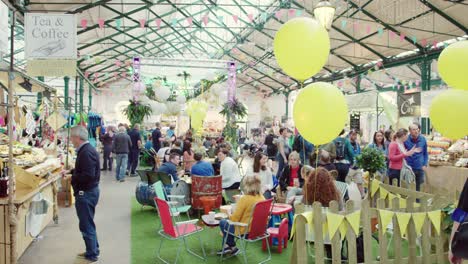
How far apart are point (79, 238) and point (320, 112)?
3616 millimetres

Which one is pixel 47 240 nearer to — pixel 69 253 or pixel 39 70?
pixel 69 253

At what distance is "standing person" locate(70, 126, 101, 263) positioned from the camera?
4.05 metres

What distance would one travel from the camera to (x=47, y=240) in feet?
16.5

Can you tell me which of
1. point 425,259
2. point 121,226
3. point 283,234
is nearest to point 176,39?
point 121,226

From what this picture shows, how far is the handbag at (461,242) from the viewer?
1944mm

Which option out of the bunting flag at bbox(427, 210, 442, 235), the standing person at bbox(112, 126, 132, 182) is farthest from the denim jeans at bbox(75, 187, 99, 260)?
the standing person at bbox(112, 126, 132, 182)

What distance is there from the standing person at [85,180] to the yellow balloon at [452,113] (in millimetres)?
3558

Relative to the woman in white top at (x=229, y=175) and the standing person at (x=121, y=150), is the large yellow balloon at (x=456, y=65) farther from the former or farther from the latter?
the standing person at (x=121, y=150)

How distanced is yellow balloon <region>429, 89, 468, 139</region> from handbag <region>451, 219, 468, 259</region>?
7.07ft

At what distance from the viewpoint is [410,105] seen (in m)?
9.50

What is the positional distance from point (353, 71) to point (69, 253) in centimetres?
1400

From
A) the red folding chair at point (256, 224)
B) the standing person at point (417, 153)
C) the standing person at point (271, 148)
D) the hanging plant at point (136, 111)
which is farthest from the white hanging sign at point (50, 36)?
the standing person at point (271, 148)

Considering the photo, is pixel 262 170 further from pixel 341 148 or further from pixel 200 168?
pixel 341 148

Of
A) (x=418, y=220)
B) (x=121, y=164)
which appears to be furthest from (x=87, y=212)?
(x=121, y=164)
